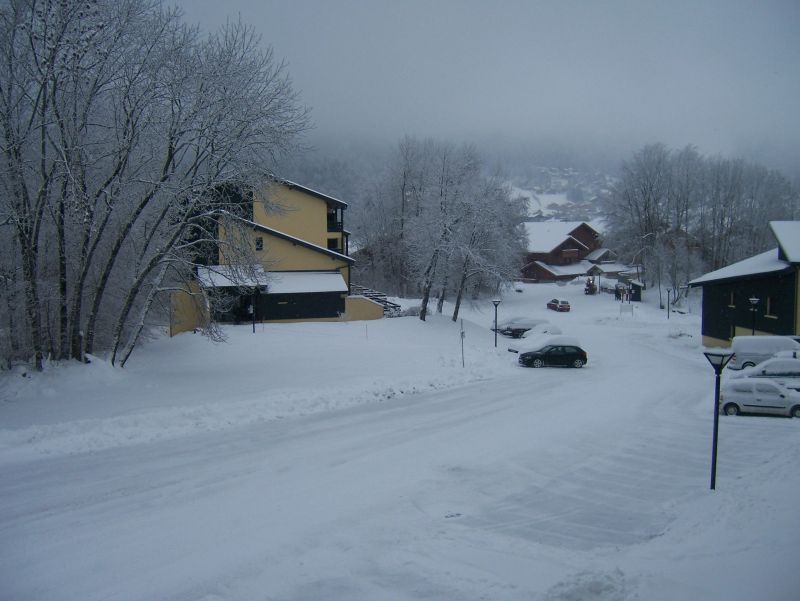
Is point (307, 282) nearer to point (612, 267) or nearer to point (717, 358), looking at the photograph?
point (717, 358)

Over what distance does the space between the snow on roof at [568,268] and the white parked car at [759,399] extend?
2332 inches

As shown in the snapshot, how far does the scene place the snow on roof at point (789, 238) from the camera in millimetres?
28530

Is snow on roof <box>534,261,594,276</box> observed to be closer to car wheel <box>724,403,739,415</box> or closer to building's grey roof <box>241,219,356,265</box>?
building's grey roof <box>241,219,356,265</box>

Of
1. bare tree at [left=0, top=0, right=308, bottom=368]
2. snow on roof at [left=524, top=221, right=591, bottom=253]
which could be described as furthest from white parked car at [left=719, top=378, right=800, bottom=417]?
snow on roof at [left=524, top=221, right=591, bottom=253]

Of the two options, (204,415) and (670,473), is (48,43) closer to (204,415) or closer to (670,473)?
(204,415)

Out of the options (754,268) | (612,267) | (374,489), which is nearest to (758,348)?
(754,268)

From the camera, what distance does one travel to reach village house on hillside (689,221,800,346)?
29031 millimetres

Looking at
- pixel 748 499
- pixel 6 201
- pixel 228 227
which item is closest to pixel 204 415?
pixel 228 227

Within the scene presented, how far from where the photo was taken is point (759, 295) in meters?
32.1

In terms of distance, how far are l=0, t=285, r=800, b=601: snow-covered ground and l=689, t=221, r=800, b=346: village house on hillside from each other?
11.5 metres

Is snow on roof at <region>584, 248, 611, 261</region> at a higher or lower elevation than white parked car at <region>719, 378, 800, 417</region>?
higher

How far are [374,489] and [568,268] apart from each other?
74.0 m

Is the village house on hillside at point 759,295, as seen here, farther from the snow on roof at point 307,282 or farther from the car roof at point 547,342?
the snow on roof at point 307,282

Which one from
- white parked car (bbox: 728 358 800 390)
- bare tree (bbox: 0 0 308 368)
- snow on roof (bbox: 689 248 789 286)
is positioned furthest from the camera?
snow on roof (bbox: 689 248 789 286)
